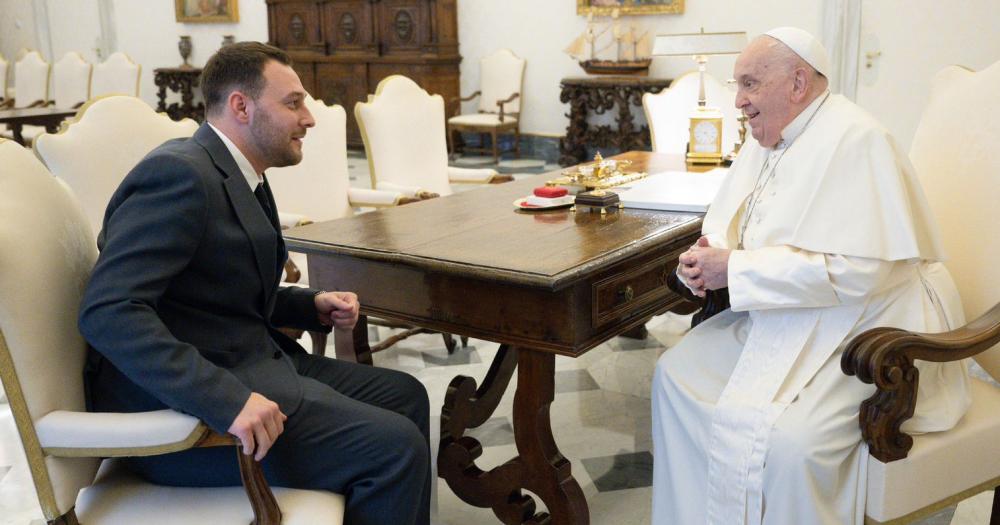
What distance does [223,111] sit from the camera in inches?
81.7

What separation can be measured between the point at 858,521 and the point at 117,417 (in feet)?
5.07

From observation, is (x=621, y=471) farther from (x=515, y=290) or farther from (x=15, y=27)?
(x=15, y=27)

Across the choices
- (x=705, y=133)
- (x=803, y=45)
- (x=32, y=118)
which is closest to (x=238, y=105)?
(x=803, y=45)

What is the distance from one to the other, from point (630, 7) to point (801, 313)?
25.4 feet

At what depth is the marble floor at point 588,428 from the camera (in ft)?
9.39

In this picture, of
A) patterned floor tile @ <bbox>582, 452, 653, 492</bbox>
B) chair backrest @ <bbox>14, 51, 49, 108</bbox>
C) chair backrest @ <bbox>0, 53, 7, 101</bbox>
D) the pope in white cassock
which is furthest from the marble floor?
chair backrest @ <bbox>0, 53, 7, 101</bbox>

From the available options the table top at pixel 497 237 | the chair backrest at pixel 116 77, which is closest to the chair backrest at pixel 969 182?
the table top at pixel 497 237

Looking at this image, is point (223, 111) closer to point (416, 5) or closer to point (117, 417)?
point (117, 417)

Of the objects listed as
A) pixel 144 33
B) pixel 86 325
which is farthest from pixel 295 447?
pixel 144 33

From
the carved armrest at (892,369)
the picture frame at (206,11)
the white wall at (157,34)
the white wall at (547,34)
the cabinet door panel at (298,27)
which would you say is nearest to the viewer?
the carved armrest at (892,369)

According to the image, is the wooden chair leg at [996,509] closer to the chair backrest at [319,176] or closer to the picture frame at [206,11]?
the chair backrest at [319,176]

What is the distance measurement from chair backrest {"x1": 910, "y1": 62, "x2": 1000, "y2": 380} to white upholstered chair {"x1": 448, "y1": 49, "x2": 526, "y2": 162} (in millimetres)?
7638

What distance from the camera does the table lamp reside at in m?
4.03

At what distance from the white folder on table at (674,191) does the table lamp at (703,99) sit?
0.39m
